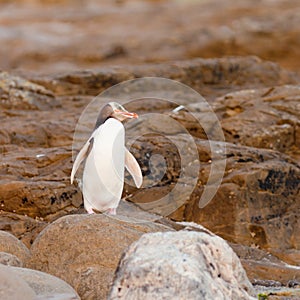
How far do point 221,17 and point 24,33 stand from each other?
6.81m

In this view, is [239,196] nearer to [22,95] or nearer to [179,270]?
[179,270]

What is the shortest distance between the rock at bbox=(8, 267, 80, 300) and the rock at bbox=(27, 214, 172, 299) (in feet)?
1.98

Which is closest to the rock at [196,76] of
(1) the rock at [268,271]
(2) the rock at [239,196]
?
(2) the rock at [239,196]

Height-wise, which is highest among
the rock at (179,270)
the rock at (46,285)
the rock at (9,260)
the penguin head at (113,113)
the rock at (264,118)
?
the rock at (179,270)

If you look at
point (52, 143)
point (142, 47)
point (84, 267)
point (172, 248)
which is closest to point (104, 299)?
point (84, 267)

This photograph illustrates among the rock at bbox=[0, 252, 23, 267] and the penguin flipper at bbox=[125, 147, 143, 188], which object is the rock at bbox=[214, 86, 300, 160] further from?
the rock at bbox=[0, 252, 23, 267]

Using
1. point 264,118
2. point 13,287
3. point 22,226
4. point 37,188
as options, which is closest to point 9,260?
point 13,287

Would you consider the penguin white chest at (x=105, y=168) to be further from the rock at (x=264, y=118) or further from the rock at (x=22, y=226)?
the rock at (x=264, y=118)

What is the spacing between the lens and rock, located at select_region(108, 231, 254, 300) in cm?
628

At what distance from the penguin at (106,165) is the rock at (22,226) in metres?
0.70

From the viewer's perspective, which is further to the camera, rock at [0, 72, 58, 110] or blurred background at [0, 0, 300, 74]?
blurred background at [0, 0, 300, 74]

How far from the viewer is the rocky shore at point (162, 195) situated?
21.9ft

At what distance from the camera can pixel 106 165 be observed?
11.4 meters

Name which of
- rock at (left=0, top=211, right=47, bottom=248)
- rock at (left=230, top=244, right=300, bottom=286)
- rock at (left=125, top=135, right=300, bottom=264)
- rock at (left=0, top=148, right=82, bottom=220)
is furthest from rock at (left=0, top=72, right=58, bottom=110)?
rock at (left=230, top=244, right=300, bottom=286)
